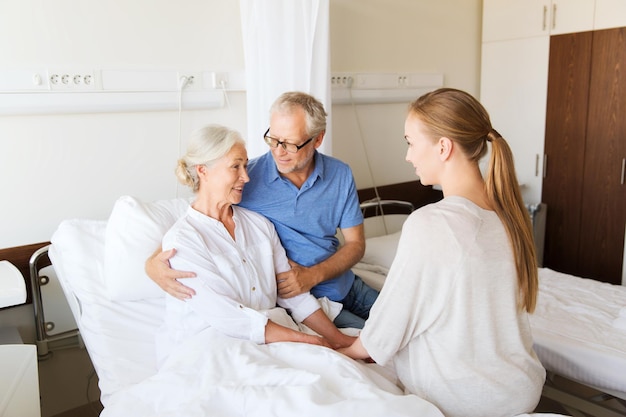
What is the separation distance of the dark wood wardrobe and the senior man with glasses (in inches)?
75.1

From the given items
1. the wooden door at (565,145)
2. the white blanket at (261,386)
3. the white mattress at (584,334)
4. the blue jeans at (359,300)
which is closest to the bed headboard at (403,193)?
the wooden door at (565,145)

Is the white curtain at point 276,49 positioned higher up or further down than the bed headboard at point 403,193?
higher up

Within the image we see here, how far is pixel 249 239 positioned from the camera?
1.97 meters

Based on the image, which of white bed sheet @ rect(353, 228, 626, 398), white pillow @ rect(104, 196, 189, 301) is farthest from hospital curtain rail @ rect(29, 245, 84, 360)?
white bed sheet @ rect(353, 228, 626, 398)

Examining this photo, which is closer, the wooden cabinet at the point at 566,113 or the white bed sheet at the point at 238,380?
the white bed sheet at the point at 238,380

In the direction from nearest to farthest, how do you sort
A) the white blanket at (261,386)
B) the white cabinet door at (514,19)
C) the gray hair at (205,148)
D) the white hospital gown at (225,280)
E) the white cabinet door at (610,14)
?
the white blanket at (261,386) → the white hospital gown at (225,280) → the gray hair at (205,148) → the white cabinet door at (610,14) → the white cabinet door at (514,19)

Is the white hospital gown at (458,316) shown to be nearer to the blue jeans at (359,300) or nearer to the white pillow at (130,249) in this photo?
the blue jeans at (359,300)

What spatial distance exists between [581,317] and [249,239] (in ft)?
4.20

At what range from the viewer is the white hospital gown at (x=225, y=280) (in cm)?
173

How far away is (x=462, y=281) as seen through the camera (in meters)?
1.32

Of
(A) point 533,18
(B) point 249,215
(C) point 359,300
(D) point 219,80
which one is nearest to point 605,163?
(A) point 533,18

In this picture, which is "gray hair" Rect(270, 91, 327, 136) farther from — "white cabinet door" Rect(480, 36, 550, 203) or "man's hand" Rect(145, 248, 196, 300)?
"white cabinet door" Rect(480, 36, 550, 203)

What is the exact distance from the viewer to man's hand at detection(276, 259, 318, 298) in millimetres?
2020

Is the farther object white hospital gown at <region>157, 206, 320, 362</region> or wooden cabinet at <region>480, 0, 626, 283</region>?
wooden cabinet at <region>480, 0, 626, 283</region>
